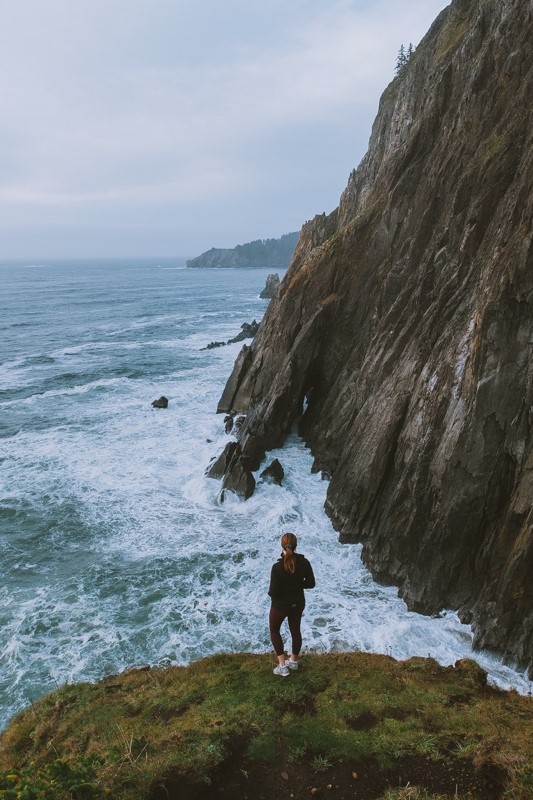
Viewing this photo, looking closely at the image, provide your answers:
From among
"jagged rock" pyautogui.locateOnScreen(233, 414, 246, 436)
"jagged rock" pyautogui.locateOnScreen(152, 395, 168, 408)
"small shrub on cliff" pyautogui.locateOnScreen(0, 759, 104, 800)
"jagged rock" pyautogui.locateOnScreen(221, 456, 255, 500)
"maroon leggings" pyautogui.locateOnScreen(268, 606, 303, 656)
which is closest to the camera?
"small shrub on cliff" pyautogui.locateOnScreen(0, 759, 104, 800)

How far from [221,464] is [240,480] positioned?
2.30 meters

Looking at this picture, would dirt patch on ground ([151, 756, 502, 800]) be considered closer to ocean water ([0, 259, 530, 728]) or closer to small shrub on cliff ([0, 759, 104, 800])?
small shrub on cliff ([0, 759, 104, 800])

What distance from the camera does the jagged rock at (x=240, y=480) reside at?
91.5ft

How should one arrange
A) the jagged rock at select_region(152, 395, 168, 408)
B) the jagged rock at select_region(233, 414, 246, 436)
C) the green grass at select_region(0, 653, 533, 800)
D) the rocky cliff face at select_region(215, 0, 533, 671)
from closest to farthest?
the green grass at select_region(0, 653, 533, 800), the rocky cliff face at select_region(215, 0, 533, 671), the jagged rock at select_region(233, 414, 246, 436), the jagged rock at select_region(152, 395, 168, 408)

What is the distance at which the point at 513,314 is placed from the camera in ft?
55.7

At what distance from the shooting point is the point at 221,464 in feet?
98.6

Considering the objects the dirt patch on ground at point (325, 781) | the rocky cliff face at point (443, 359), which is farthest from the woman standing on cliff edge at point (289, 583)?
the rocky cliff face at point (443, 359)

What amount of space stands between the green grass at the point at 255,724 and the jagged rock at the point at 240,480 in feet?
48.7

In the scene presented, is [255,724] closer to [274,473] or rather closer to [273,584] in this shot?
[273,584]

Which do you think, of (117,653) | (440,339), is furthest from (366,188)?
(117,653)

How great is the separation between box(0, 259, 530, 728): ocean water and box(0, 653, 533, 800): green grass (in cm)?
474

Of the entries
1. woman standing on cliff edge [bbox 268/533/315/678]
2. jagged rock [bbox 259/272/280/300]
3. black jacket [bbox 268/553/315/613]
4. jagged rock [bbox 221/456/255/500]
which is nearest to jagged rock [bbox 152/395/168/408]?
jagged rock [bbox 221/456/255/500]

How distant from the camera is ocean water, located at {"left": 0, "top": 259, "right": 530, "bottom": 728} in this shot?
17234 mm

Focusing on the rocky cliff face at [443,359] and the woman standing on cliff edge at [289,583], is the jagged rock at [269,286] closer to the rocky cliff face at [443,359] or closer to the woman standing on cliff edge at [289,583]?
the rocky cliff face at [443,359]
